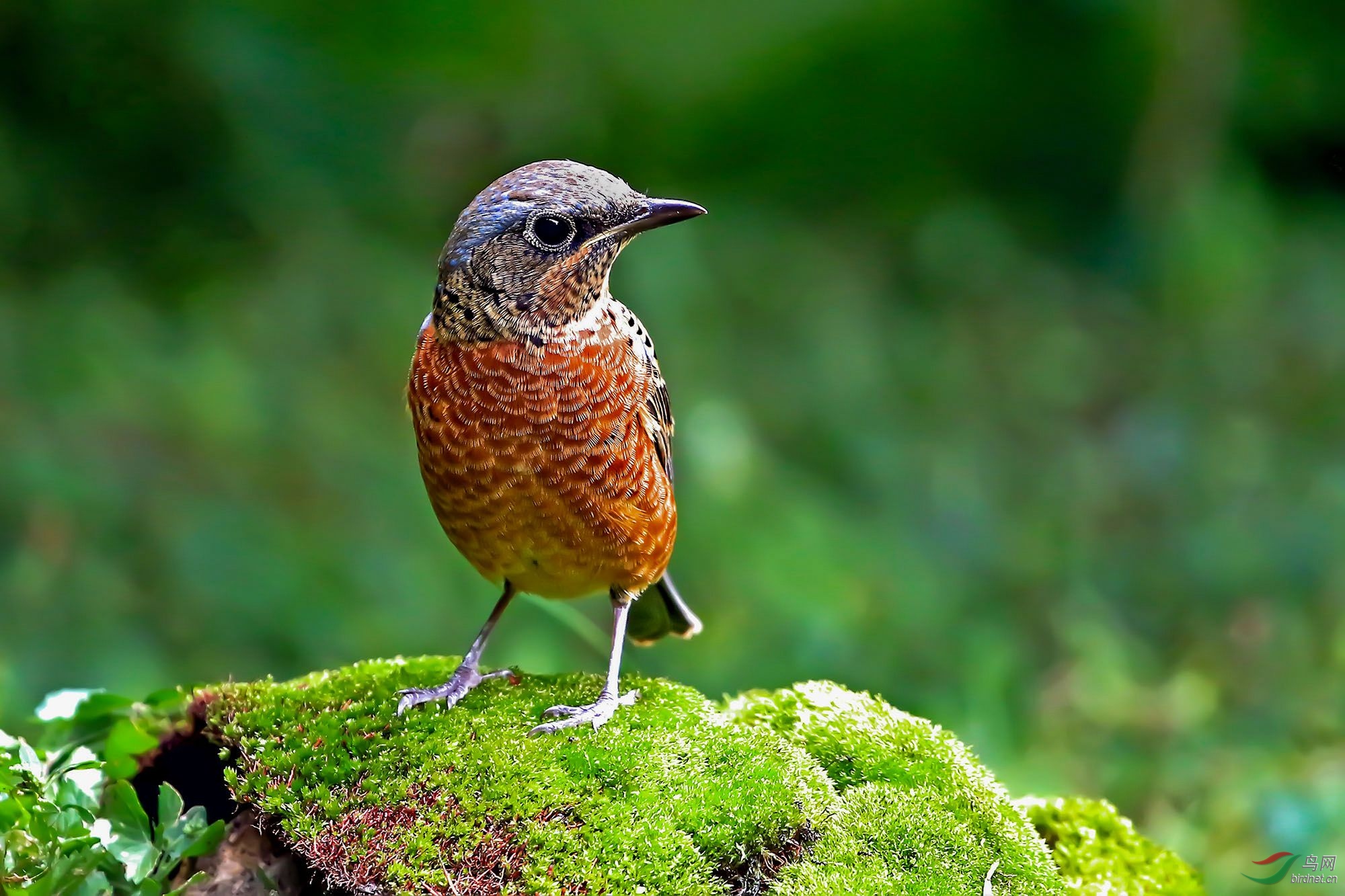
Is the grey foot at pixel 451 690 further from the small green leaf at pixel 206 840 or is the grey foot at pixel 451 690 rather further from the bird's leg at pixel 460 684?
the small green leaf at pixel 206 840

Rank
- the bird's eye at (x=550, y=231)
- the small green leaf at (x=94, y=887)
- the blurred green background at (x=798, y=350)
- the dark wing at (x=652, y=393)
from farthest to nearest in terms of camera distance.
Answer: the blurred green background at (x=798, y=350) → the dark wing at (x=652, y=393) → the bird's eye at (x=550, y=231) → the small green leaf at (x=94, y=887)

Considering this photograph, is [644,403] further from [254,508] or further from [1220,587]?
[1220,587]

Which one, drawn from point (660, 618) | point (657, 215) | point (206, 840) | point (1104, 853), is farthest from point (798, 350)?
point (206, 840)

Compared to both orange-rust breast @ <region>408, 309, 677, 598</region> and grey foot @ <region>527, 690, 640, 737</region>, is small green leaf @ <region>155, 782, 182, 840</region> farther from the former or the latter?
orange-rust breast @ <region>408, 309, 677, 598</region>

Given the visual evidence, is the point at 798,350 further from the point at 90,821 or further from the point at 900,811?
the point at 90,821

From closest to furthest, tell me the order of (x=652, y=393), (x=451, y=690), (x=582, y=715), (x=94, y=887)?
1. (x=94, y=887)
2. (x=582, y=715)
3. (x=451, y=690)
4. (x=652, y=393)

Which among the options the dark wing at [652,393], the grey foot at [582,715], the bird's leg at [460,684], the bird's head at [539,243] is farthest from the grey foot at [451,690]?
the bird's head at [539,243]
